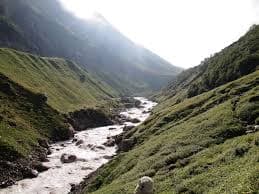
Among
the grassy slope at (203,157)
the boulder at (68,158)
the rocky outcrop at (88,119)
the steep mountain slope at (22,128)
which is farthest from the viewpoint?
the rocky outcrop at (88,119)

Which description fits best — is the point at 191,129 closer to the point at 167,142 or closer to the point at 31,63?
the point at 167,142

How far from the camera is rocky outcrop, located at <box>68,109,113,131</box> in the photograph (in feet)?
441

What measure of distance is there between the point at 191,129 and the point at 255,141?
22.0 m

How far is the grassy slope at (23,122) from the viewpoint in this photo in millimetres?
80625

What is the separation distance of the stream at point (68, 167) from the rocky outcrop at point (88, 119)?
2009cm

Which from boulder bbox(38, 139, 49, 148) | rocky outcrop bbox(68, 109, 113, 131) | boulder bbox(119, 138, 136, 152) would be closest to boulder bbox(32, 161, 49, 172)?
boulder bbox(119, 138, 136, 152)

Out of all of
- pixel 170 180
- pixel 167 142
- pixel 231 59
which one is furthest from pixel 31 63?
pixel 170 180

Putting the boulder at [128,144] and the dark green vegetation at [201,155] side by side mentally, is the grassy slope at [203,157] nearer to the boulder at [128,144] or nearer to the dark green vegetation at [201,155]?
the dark green vegetation at [201,155]

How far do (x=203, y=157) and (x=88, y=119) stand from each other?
331 ft

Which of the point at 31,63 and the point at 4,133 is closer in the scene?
the point at 4,133

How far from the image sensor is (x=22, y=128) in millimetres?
94812

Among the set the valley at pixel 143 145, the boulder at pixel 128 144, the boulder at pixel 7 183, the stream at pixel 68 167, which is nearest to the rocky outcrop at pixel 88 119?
the valley at pixel 143 145

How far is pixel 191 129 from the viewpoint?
60.9 metres

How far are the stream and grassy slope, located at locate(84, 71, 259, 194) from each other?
7780mm
